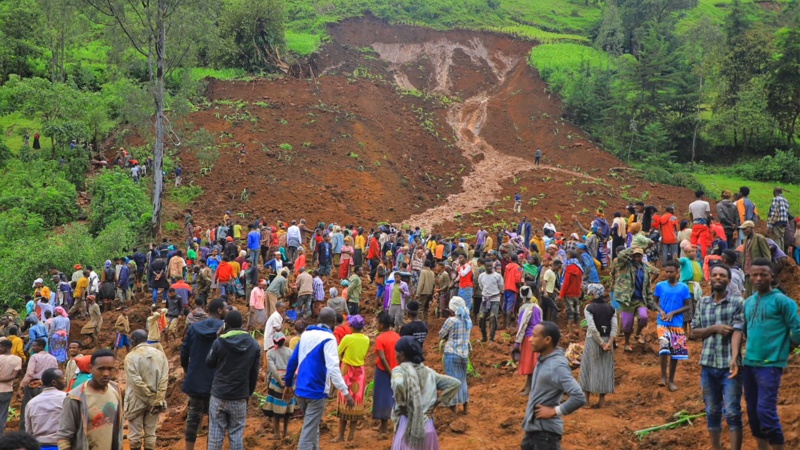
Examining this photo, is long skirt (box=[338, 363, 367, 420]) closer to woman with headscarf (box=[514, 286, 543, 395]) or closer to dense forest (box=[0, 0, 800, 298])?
woman with headscarf (box=[514, 286, 543, 395])

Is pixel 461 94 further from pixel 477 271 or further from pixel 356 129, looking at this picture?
pixel 477 271

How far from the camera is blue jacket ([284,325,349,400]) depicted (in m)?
7.25

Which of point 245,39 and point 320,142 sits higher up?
point 245,39

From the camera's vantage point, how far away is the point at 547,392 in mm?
5523

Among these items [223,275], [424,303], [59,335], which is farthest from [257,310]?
[59,335]

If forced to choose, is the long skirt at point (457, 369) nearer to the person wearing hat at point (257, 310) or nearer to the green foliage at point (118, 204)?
the person wearing hat at point (257, 310)

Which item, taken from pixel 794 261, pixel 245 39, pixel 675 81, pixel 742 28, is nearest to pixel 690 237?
pixel 794 261

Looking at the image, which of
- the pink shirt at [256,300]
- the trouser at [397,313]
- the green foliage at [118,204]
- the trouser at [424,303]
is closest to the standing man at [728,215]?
the trouser at [424,303]

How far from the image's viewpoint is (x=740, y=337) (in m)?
6.16

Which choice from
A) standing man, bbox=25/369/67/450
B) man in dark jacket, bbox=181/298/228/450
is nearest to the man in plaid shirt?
man in dark jacket, bbox=181/298/228/450

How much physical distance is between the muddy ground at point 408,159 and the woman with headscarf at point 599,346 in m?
1.62

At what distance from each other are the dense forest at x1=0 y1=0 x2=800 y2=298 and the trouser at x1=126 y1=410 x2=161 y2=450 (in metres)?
15.7

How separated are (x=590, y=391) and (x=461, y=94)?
4234cm

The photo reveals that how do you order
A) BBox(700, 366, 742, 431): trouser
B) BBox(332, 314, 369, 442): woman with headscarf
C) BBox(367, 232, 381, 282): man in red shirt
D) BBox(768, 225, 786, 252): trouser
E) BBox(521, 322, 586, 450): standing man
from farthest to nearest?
BBox(367, 232, 381, 282): man in red shirt → BBox(768, 225, 786, 252): trouser → BBox(332, 314, 369, 442): woman with headscarf → BBox(700, 366, 742, 431): trouser → BBox(521, 322, 586, 450): standing man
